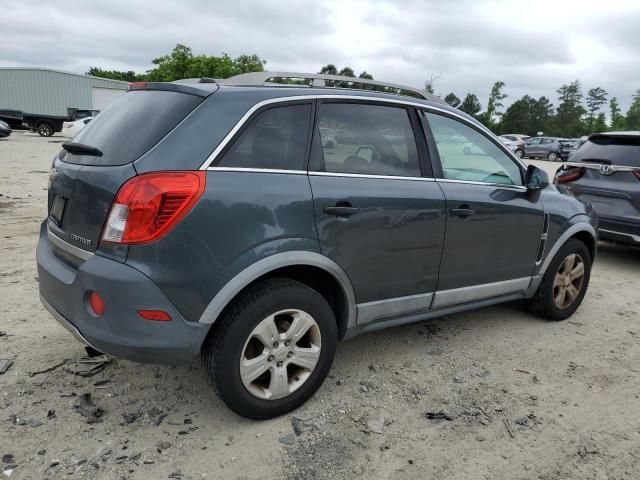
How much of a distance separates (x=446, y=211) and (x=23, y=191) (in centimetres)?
876

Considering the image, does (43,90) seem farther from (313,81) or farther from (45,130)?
(313,81)

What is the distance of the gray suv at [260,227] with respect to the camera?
96.3 inches

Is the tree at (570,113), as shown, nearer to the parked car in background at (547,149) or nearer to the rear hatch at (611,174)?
the parked car in background at (547,149)

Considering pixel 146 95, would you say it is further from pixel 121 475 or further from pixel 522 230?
pixel 522 230

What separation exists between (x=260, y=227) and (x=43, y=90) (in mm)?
50677

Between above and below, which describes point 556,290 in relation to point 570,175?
below

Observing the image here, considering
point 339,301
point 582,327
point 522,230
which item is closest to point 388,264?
point 339,301

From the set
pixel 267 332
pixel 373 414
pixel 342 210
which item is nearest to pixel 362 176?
pixel 342 210

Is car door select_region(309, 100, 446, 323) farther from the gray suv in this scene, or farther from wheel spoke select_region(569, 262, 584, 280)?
wheel spoke select_region(569, 262, 584, 280)

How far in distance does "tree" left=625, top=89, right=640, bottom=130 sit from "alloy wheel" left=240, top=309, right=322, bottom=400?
269 feet

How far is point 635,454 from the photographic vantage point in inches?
107

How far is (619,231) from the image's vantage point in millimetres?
6262

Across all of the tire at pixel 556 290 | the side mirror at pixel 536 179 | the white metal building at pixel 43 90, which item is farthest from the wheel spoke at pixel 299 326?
the white metal building at pixel 43 90

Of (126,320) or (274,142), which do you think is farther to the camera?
(274,142)
